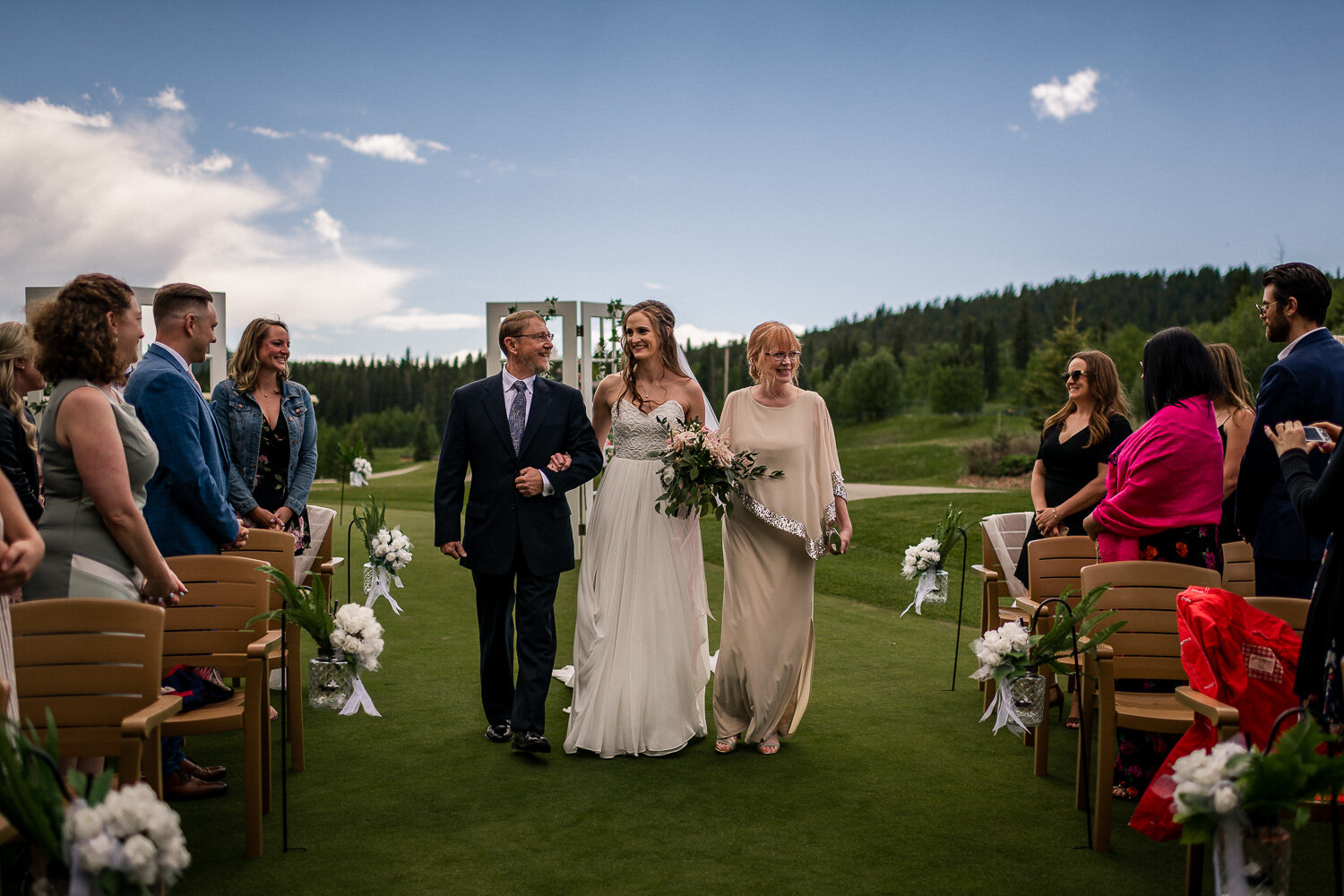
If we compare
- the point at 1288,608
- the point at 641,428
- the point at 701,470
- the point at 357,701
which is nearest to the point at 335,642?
the point at 357,701

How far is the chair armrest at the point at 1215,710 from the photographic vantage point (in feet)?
10.1

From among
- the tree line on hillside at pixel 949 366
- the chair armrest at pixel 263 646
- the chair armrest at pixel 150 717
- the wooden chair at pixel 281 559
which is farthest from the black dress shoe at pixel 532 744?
the tree line on hillside at pixel 949 366

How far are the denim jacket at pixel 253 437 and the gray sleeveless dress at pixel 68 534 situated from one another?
2041 millimetres

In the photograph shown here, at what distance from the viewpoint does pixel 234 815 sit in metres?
4.12

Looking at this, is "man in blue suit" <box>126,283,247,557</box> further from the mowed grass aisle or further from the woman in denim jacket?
the mowed grass aisle

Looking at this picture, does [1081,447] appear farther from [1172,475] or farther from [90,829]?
[90,829]

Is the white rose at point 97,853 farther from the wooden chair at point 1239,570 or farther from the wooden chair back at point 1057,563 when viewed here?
the wooden chair at point 1239,570

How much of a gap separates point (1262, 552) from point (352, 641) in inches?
157

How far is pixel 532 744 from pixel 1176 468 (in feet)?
11.3

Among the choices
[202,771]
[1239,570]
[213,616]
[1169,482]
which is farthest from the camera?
[1239,570]

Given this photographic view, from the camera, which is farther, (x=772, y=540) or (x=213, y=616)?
(x=772, y=540)

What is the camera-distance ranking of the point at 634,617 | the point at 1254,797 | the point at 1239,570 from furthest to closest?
the point at 634,617 < the point at 1239,570 < the point at 1254,797

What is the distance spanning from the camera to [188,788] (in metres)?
4.30

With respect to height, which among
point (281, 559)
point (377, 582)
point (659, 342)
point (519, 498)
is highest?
point (659, 342)
